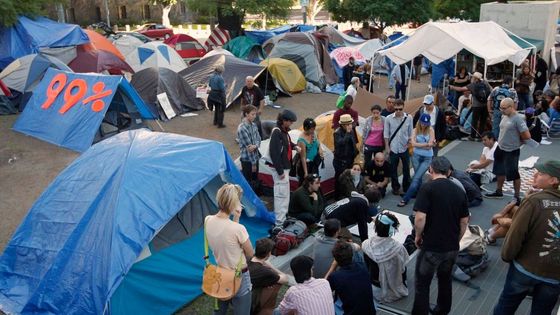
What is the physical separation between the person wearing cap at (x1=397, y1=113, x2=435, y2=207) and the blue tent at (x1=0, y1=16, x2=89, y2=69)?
11.8 metres

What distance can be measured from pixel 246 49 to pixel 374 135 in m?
12.9

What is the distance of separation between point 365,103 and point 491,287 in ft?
22.6

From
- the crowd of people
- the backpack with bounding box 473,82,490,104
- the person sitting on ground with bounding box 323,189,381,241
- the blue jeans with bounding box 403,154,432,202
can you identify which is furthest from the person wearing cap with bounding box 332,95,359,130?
the backpack with bounding box 473,82,490,104

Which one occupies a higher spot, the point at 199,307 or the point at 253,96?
the point at 253,96

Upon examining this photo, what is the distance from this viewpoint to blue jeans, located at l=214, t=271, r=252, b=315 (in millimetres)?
4180

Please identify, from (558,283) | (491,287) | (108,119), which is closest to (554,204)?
(558,283)

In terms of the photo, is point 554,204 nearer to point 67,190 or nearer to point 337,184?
point 337,184

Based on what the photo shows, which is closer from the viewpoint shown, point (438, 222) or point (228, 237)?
point (228, 237)

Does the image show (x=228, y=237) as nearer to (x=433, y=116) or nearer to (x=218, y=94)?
(x=433, y=116)

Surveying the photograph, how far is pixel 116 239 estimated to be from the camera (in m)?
4.89

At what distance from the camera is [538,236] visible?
12.2 feet

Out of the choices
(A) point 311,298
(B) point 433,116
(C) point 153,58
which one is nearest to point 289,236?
(A) point 311,298

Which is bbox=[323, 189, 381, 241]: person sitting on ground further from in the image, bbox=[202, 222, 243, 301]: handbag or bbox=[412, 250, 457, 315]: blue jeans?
bbox=[202, 222, 243, 301]: handbag

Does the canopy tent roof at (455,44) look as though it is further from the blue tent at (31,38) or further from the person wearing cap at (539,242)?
the blue tent at (31,38)
